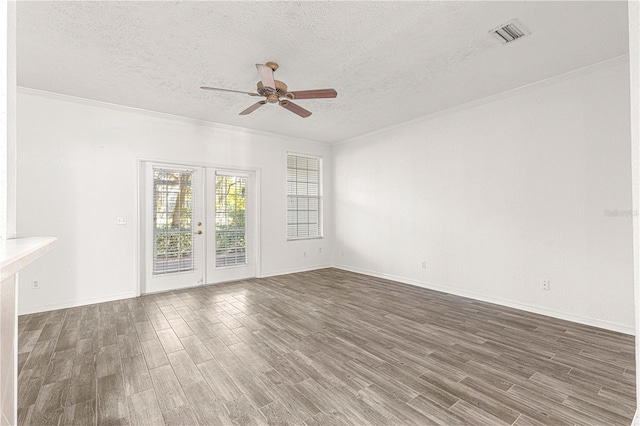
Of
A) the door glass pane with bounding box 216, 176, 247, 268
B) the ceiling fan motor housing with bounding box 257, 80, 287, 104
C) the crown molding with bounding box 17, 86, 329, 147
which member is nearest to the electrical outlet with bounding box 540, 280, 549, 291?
the ceiling fan motor housing with bounding box 257, 80, 287, 104

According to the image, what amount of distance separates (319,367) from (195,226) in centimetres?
369

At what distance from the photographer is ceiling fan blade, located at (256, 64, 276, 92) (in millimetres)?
2756

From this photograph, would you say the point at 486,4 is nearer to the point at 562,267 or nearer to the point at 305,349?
the point at 562,267

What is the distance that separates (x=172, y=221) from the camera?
16.3ft

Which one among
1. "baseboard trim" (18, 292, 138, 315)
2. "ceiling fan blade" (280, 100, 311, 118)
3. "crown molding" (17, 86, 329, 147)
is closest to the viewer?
"ceiling fan blade" (280, 100, 311, 118)

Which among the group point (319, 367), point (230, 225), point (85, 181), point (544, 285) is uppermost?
point (85, 181)

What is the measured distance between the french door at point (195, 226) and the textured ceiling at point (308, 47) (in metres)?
1.39

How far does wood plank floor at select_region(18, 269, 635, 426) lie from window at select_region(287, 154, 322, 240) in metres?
2.86

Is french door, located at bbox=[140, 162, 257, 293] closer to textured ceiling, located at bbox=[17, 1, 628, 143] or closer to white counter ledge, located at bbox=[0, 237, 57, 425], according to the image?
textured ceiling, located at bbox=[17, 1, 628, 143]

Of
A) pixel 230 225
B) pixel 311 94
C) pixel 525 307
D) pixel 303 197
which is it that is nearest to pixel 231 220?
pixel 230 225

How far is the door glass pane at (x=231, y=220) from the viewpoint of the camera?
5492 mm

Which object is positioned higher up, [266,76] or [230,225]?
[266,76]

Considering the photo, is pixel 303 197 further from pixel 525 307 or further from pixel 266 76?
pixel 525 307

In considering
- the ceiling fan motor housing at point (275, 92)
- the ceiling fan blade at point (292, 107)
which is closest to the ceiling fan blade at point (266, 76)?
the ceiling fan motor housing at point (275, 92)
